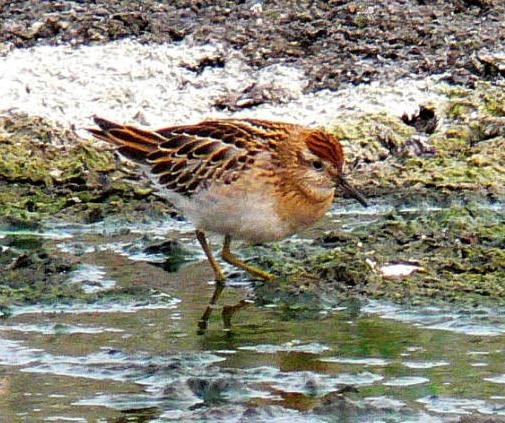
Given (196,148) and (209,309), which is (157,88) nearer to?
(196,148)

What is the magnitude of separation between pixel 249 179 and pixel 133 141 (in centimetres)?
112

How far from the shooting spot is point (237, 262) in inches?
401

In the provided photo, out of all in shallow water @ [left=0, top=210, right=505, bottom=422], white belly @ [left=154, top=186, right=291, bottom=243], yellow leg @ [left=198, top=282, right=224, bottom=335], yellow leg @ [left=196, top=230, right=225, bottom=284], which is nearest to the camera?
shallow water @ [left=0, top=210, right=505, bottom=422]

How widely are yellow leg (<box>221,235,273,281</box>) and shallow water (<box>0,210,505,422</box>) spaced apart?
0.36 ft

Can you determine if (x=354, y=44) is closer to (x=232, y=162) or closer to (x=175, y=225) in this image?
(x=175, y=225)

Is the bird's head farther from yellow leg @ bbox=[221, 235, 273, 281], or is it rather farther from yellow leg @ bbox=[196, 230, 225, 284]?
yellow leg @ bbox=[196, 230, 225, 284]

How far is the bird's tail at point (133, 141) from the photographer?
1056 cm

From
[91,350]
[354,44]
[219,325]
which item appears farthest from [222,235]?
[354,44]

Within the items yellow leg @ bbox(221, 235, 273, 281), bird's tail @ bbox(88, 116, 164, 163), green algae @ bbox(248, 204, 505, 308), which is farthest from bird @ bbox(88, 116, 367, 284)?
green algae @ bbox(248, 204, 505, 308)

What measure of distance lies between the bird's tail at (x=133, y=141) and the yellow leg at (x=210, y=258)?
Result: 726 mm

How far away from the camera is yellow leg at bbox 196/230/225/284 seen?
10023 millimetres

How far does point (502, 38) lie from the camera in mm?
14023

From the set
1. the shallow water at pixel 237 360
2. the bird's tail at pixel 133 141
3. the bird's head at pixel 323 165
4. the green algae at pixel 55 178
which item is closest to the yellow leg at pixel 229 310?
the shallow water at pixel 237 360

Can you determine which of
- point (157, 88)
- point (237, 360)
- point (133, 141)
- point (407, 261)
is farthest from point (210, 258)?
point (157, 88)
